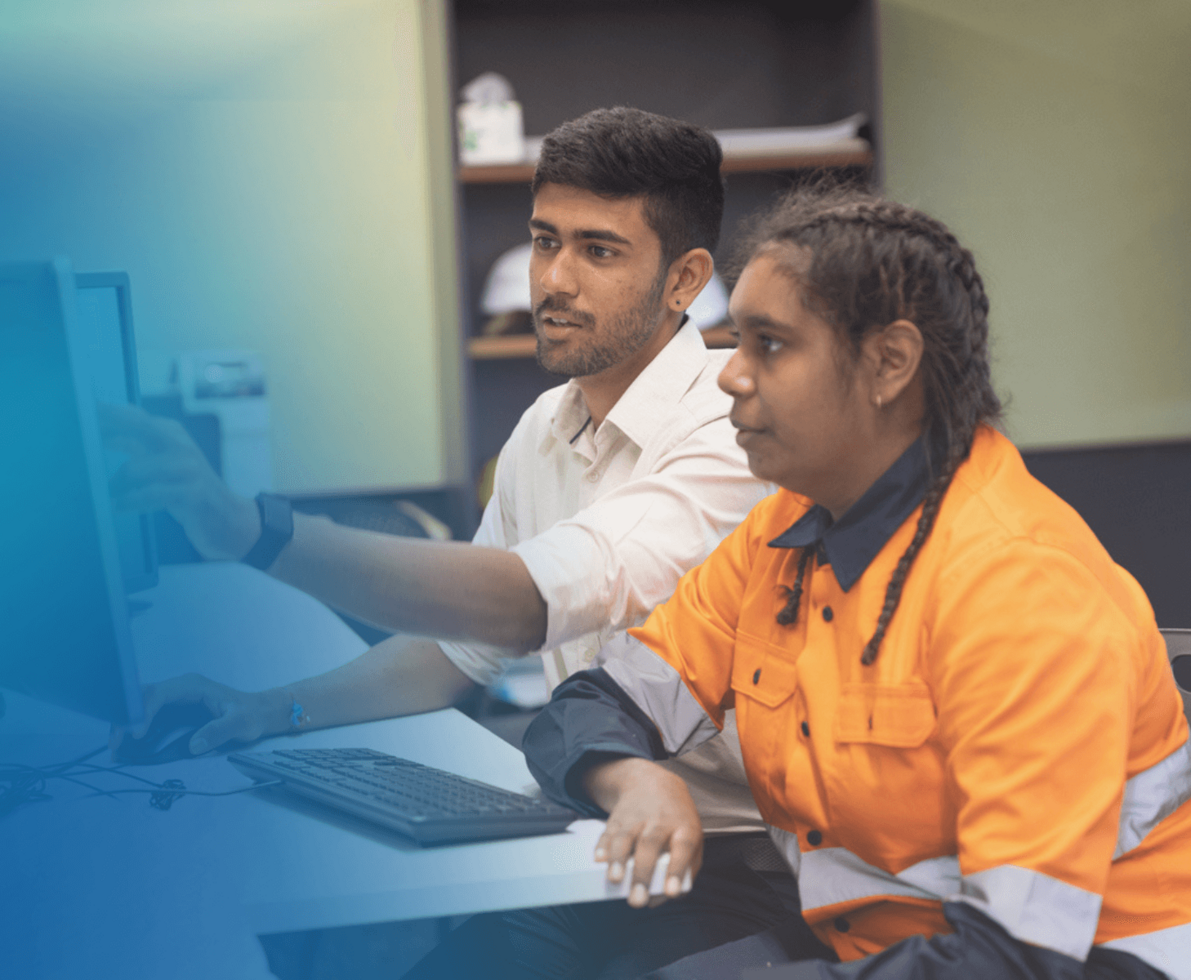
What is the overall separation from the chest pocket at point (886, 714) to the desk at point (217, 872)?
22cm

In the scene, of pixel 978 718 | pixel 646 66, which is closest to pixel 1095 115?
pixel 646 66

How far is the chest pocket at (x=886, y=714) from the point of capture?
0.81 metres

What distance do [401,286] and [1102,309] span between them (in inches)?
78.6

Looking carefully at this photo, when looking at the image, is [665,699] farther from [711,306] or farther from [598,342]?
[711,306]

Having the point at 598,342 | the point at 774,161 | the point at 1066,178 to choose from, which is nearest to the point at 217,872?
the point at 598,342

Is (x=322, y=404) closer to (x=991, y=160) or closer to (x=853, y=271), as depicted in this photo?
(x=991, y=160)

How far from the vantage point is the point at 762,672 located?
976 millimetres

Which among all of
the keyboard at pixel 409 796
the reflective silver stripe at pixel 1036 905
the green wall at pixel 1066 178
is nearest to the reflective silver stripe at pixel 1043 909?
the reflective silver stripe at pixel 1036 905

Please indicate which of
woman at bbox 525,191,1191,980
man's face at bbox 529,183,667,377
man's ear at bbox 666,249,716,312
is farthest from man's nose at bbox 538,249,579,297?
woman at bbox 525,191,1191,980

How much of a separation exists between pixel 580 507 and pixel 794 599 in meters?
0.53

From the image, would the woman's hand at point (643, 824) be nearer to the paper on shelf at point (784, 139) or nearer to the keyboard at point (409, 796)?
the keyboard at point (409, 796)

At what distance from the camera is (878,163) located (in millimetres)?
2566

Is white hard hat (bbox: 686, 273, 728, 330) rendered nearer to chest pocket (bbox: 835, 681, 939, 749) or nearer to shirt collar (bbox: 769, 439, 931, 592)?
shirt collar (bbox: 769, 439, 931, 592)

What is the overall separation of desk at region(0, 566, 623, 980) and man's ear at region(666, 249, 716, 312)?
67cm
